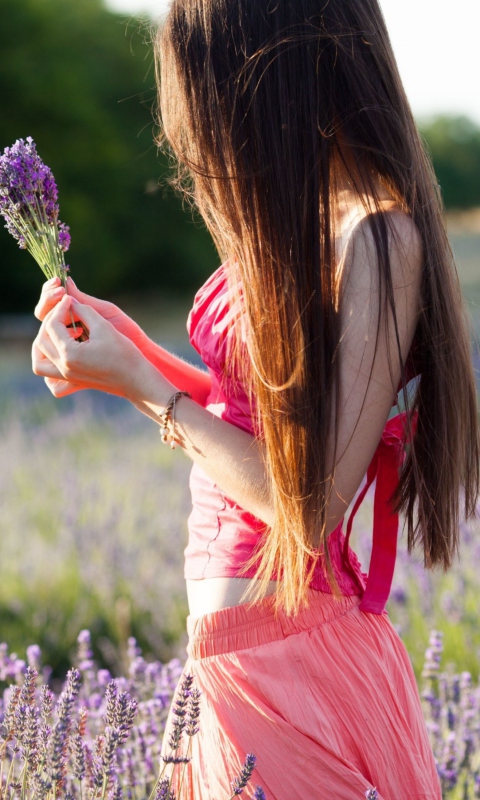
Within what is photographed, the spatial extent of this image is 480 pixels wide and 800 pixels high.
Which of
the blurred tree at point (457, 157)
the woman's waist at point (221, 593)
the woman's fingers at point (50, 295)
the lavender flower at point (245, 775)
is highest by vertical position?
the blurred tree at point (457, 157)

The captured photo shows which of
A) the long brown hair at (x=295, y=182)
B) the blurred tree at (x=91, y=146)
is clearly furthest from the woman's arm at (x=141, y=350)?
the blurred tree at (x=91, y=146)

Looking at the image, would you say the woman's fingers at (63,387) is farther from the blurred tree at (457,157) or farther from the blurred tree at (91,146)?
the blurred tree at (457,157)

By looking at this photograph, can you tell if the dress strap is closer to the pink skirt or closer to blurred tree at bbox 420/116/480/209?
the pink skirt

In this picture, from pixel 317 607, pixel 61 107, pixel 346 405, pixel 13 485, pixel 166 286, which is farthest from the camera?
pixel 166 286

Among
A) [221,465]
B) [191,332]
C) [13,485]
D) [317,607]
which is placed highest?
[13,485]

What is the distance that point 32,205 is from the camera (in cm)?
159

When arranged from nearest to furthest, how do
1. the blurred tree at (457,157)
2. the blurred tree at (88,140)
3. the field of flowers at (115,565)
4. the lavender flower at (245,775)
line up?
the lavender flower at (245,775) < the field of flowers at (115,565) < the blurred tree at (88,140) < the blurred tree at (457,157)

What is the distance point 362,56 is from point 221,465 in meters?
0.70

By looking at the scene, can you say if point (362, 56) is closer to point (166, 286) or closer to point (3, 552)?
point (3, 552)

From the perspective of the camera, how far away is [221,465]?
150 cm

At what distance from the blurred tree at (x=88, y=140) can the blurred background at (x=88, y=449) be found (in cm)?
4

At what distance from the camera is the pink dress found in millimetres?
1433

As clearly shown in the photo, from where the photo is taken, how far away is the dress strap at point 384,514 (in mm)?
1640

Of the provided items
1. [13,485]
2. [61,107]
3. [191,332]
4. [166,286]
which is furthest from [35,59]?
[191,332]
